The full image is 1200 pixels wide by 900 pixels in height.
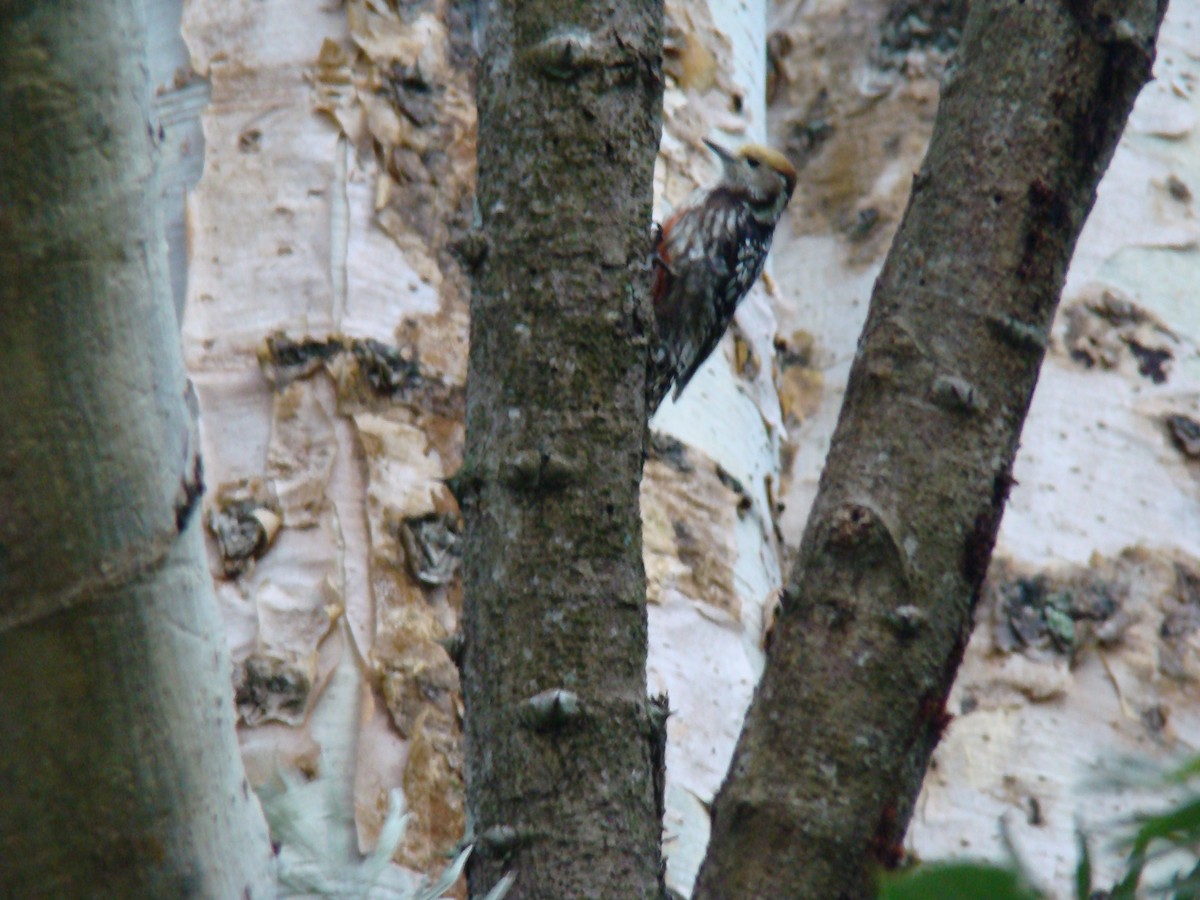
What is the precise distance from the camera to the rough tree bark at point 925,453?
1522 mm

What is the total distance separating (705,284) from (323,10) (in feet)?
3.66

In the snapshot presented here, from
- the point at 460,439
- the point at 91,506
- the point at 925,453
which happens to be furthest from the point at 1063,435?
the point at 91,506

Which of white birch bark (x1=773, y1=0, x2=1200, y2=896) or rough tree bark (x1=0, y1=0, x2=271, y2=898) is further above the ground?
rough tree bark (x1=0, y1=0, x2=271, y2=898)

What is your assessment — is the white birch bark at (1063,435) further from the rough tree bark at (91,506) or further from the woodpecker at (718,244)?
the rough tree bark at (91,506)

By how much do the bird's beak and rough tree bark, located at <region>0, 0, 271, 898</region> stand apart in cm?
202

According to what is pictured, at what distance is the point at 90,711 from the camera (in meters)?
1.14

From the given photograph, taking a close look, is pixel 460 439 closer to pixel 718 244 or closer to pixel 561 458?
pixel 561 458

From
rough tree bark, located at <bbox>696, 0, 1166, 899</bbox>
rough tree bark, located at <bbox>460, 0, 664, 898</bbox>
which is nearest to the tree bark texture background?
rough tree bark, located at <bbox>460, 0, 664, 898</bbox>

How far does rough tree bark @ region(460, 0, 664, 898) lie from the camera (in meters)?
1.37

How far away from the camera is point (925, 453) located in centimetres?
164

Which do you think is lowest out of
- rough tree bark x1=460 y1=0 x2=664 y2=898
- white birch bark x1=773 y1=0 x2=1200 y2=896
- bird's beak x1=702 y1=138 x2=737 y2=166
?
white birch bark x1=773 y1=0 x2=1200 y2=896

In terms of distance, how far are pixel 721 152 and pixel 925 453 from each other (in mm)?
1682

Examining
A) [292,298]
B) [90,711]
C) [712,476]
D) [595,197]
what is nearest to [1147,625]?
[712,476]

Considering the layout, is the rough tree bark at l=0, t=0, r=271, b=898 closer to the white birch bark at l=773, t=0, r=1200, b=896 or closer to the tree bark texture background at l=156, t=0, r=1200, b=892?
the tree bark texture background at l=156, t=0, r=1200, b=892
